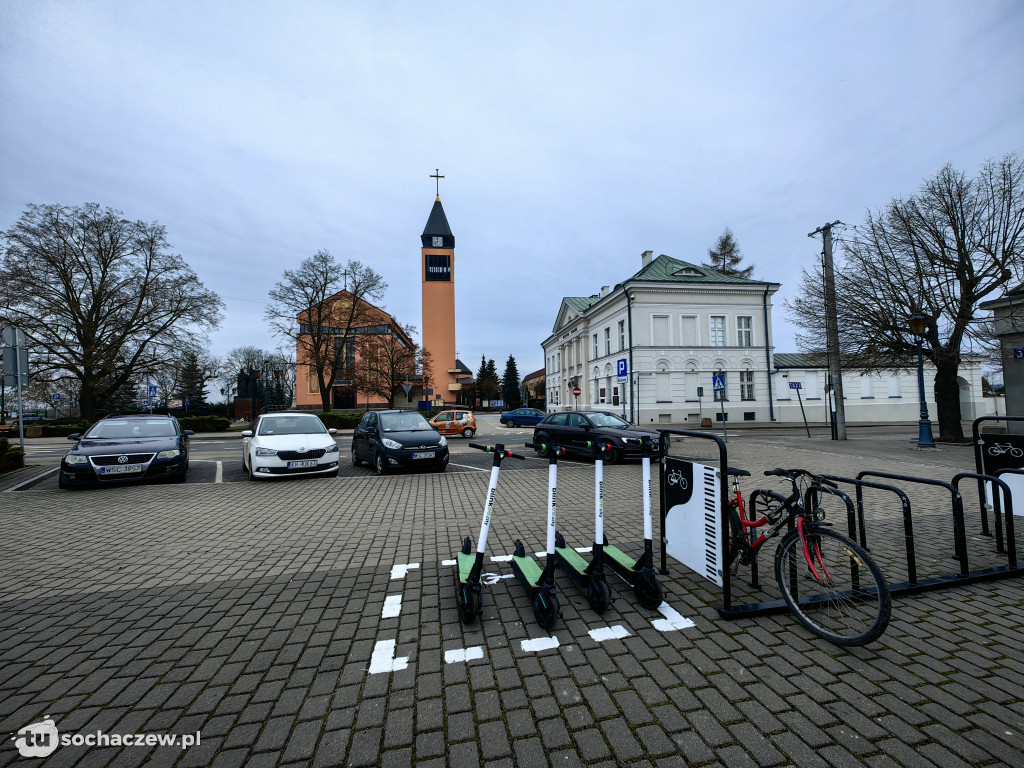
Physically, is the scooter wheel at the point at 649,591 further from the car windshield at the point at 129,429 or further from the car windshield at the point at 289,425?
the car windshield at the point at 129,429

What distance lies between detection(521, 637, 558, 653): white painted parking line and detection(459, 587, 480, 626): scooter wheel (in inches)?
16.2

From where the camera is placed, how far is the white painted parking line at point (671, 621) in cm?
294

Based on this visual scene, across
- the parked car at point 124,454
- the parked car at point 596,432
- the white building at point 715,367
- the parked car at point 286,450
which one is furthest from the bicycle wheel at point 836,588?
the white building at point 715,367

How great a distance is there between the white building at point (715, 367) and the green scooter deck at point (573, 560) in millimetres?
27450

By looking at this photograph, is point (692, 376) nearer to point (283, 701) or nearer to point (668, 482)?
point (668, 482)

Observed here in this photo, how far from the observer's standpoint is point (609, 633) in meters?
2.87

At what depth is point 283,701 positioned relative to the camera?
226cm

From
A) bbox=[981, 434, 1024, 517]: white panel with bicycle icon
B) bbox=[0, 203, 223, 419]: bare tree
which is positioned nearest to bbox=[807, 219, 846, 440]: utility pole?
bbox=[981, 434, 1024, 517]: white panel with bicycle icon

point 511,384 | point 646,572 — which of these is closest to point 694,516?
point 646,572

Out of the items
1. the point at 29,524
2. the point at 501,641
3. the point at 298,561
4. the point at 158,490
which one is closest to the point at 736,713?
the point at 501,641

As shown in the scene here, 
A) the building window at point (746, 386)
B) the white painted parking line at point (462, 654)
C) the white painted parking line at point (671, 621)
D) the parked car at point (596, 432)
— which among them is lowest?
the white painted parking line at point (671, 621)

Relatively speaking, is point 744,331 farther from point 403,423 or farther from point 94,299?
point 94,299

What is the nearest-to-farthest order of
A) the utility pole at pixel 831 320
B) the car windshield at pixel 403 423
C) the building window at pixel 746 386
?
1. the car windshield at pixel 403 423
2. the utility pole at pixel 831 320
3. the building window at pixel 746 386

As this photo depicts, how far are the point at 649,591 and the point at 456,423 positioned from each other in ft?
78.5
